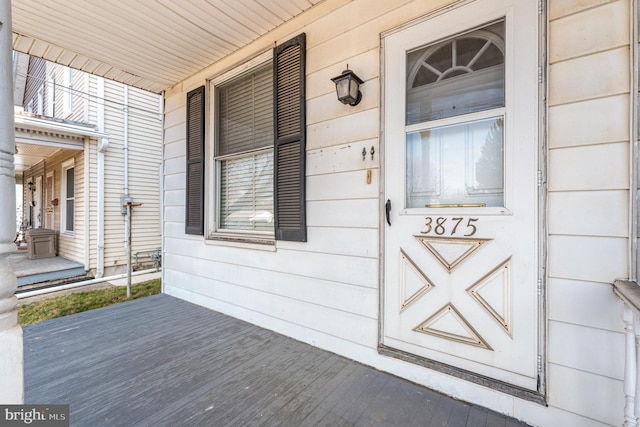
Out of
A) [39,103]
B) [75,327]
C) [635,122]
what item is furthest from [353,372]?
[39,103]

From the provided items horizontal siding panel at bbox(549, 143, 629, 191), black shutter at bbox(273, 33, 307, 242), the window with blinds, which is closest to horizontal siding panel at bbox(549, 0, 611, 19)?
horizontal siding panel at bbox(549, 143, 629, 191)

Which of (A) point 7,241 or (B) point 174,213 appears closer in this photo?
(A) point 7,241

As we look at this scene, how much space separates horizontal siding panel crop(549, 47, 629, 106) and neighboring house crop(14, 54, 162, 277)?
7443 millimetres

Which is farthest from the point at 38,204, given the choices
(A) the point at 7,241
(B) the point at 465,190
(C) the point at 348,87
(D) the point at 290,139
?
(B) the point at 465,190

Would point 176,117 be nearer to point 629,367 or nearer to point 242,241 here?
point 242,241

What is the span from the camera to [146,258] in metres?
6.73

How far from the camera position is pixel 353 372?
1.95 metres

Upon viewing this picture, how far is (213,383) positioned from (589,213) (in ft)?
7.65

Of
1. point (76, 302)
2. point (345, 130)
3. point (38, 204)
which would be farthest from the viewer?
point (38, 204)

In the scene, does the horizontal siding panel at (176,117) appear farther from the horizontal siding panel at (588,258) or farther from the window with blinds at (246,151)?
the horizontal siding panel at (588,258)

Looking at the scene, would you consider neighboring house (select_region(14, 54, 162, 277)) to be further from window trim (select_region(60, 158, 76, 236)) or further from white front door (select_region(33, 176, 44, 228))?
white front door (select_region(33, 176, 44, 228))

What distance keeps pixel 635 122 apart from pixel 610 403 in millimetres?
1292

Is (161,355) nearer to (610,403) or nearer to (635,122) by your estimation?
(610,403)

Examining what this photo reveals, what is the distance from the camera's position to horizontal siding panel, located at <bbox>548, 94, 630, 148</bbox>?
1285mm
